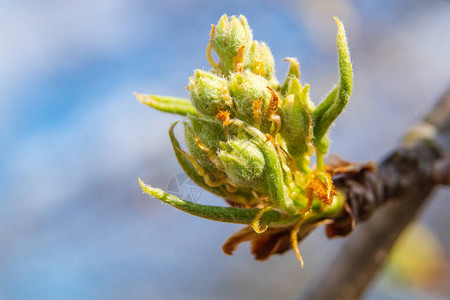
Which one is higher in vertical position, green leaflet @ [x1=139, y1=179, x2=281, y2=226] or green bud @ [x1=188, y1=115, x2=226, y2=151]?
green bud @ [x1=188, y1=115, x2=226, y2=151]

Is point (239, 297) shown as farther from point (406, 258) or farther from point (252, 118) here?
point (252, 118)

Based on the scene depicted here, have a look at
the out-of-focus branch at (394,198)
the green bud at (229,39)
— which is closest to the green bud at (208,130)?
the green bud at (229,39)

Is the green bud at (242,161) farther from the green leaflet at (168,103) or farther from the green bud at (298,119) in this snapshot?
the green leaflet at (168,103)

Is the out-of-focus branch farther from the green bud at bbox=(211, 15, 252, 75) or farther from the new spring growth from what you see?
the green bud at bbox=(211, 15, 252, 75)

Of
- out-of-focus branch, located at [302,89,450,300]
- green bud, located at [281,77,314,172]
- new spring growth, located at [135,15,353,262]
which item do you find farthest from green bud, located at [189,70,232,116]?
out-of-focus branch, located at [302,89,450,300]

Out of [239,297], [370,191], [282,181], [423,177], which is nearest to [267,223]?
[282,181]

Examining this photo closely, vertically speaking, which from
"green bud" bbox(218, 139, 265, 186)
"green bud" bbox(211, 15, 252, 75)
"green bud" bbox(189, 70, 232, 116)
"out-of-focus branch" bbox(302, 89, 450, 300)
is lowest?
"out-of-focus branch" bbox(302, 89, 450, 300)
